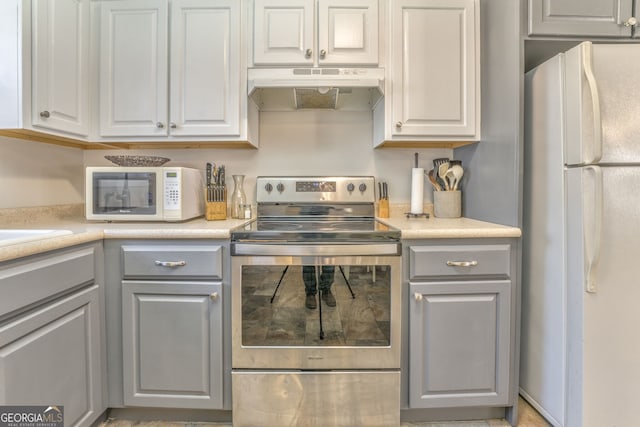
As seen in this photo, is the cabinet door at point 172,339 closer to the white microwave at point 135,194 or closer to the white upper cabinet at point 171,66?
the white microwave at point 135,194

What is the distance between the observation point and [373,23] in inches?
67.8

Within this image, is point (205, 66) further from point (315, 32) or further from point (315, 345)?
point (315, 345)

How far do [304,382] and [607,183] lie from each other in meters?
1.46

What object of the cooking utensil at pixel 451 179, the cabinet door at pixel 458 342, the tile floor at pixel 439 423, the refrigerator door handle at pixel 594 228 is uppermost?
the cooking utensil at pixel 451 179

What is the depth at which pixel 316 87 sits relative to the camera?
5.43ft

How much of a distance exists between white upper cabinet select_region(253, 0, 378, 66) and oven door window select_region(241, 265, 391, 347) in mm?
1110

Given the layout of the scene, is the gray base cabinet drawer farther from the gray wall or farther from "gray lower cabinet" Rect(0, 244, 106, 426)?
the gray wall

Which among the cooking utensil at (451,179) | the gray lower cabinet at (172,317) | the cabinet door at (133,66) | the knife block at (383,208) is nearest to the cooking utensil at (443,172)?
the cooking utensil at (451,179)

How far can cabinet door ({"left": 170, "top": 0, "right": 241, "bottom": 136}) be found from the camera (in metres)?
1.71

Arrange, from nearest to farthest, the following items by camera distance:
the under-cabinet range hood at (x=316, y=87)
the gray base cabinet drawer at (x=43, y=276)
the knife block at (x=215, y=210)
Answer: the gray base cabinet drawer at (x=43, y=276) < the under-cabinet range hood at (x=316, y=87) < the knife block at (x=215, y=210)

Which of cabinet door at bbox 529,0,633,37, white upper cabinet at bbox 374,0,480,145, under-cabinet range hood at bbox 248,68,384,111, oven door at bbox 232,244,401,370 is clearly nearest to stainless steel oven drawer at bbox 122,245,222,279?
oven door at bbox 232,244,401,370

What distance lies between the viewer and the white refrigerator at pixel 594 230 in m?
1.21

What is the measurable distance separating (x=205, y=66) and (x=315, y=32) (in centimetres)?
62

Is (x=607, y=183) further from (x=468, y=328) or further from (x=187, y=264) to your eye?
(x=187, y=264)
